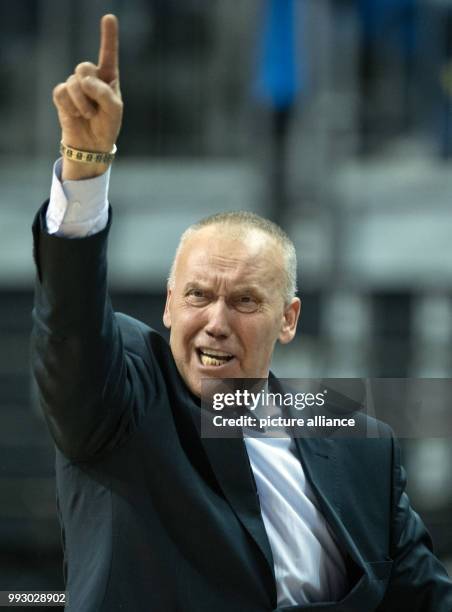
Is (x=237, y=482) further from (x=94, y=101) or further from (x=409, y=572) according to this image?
(x=94, y=101)

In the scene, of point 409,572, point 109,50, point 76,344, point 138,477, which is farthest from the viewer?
point 409,572

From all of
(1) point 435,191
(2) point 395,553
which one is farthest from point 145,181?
(2) point 395,553

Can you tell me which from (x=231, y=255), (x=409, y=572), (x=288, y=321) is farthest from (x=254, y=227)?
(x=409, y=572)

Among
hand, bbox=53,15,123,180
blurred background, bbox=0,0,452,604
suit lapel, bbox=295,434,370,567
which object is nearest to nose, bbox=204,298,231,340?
suit lapel, bbox=295,434,370,567

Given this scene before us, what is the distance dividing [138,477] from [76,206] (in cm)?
41

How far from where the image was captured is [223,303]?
6.16ft

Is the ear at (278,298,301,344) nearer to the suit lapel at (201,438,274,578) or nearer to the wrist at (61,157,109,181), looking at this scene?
the suit lapel at (201,438,274,578)

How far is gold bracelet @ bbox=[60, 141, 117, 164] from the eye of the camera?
5.28ft

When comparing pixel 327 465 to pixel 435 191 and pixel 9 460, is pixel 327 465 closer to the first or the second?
pixel 9 460

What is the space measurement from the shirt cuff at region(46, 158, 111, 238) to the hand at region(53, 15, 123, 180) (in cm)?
4

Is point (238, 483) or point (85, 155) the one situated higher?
point (85, 155)

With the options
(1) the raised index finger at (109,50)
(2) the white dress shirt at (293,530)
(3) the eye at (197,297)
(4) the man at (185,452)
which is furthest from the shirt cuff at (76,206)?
(2) the white dress shirt at (293,530)

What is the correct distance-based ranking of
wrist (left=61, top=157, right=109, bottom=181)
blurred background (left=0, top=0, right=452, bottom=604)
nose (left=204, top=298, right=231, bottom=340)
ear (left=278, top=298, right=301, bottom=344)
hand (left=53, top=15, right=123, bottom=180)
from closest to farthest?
hand (left=53, top=15, right=123, bottom=180) < wrist (left=61, top=157, right=109, bottom=181) < nose (left=204, top=298, right=231, bottom=340) < ear (left=278, top=298, right=301, bottom=344) < blurred background (left=0, top=0, right=452, bottom=604)

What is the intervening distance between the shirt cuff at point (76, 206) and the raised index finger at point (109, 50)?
5.6 inches
